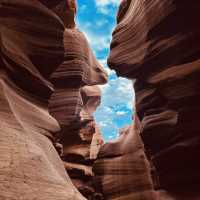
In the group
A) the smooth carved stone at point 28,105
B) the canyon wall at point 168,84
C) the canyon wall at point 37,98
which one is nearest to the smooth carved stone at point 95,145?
the canyon wall at point 37,98

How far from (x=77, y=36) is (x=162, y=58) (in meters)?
7.23

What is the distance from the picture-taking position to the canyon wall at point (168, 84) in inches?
325

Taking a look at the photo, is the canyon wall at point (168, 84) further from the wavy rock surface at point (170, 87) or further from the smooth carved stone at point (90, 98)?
the smooth carved stone at point (90, 98)

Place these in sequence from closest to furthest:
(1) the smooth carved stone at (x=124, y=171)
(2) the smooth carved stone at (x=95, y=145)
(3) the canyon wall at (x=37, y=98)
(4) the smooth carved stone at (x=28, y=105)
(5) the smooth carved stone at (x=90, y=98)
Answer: (4) the smooth carved stone at (x=28, y=105) < (3) the canyon wall at (x=37, y=98) < (1) the smooth carved stone at (x=124, y=171) < (2) the smooth carved stone at (x=95, y=145) < (5) the smooth carved stone at (x=90, y=98)

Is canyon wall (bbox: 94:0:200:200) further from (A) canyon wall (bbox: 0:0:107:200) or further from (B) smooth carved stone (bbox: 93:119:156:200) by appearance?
(A) canyon wall (bbox: 0:0:107:200)

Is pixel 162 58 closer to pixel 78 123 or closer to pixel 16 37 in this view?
pixel 16 37

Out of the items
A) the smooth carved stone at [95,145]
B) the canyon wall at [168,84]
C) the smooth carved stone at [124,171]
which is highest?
the canyon wall at [168,84]

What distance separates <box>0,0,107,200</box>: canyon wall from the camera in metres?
4.75

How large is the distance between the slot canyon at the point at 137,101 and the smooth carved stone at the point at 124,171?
0.04 metres

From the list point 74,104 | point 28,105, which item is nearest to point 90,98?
point 74,104

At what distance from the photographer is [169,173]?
9250 millimetres

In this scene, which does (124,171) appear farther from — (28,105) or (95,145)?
(95,145)

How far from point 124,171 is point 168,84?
4885 millimetres

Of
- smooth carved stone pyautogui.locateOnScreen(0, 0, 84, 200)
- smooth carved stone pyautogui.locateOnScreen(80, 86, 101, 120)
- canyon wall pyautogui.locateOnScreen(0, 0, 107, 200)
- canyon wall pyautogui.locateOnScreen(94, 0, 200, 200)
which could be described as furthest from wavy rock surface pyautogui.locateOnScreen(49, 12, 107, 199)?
smooth carved stone pyautogui.locateOnScreen(0, 0, 84, 200)
